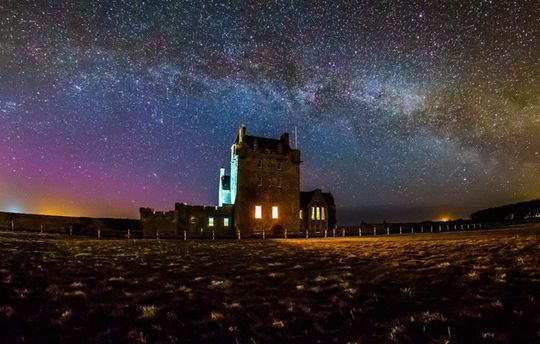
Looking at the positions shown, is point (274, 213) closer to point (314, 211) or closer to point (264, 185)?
point (264, 185)

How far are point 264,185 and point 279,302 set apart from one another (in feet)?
182

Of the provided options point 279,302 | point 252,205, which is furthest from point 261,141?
point 279,302

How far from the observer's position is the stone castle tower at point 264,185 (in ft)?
221

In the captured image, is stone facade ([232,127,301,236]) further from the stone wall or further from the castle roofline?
the stone wall

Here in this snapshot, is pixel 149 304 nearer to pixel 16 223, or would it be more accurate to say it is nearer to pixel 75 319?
pixel 75 319

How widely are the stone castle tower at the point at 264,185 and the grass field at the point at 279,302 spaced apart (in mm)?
45990

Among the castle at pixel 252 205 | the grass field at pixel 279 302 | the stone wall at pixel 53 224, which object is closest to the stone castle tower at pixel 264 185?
the castle at pixel 252 205

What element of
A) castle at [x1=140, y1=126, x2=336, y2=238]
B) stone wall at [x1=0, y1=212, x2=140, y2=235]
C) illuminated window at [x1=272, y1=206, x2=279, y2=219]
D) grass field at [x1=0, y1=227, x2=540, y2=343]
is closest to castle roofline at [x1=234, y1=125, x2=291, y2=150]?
castle at [x1=140, y1=126, x2=336, y2=238]

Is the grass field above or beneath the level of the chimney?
beneath

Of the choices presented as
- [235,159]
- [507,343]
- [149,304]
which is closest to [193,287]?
[149,304]

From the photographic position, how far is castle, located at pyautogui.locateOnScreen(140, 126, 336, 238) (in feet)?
210

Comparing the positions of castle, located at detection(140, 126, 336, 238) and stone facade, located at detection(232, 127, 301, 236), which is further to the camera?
stone facade, located at detection(232, 127, 301, 236)

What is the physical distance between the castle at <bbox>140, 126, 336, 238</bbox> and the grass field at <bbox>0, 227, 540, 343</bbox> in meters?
42.7

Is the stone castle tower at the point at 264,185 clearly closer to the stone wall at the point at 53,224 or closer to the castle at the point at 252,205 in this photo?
the castle at the point at 252,205
